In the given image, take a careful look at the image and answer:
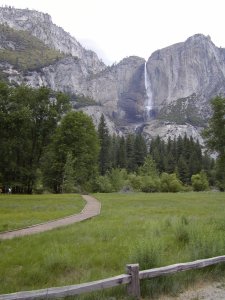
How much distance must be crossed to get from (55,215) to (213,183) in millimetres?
93104

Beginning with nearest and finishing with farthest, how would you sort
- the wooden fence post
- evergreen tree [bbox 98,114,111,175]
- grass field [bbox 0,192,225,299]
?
the wooden fence post → grass field [bbox 0,192,225,299] → evergreen tree [bbox 98,114,111,175]

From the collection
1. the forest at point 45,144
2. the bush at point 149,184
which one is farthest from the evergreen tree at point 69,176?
the bush at point 149,184

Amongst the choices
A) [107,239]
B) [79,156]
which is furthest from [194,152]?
[107,239]

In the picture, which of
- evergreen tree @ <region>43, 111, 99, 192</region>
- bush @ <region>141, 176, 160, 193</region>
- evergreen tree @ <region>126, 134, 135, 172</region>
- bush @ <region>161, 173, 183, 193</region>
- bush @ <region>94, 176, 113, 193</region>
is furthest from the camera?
evergreen tree @ <region>126, 134, 135, 172</region>

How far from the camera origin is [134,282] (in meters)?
8.18

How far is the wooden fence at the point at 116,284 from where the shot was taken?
7122mm

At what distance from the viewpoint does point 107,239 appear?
47.6 ft

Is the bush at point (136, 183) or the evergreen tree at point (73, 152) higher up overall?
the evergreen tree at point (73, 152)

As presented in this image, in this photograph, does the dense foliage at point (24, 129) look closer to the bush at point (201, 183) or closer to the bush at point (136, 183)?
the bush at point (136, 183)

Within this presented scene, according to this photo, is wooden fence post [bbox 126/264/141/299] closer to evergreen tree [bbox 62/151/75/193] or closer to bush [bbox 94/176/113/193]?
evergreen tree [bbox 62/151/75/193]

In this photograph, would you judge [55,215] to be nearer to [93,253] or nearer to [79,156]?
[93,253]

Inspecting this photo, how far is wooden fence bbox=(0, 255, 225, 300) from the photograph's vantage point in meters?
7.12

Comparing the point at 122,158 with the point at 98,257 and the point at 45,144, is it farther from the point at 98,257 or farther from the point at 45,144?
the point at 98,257

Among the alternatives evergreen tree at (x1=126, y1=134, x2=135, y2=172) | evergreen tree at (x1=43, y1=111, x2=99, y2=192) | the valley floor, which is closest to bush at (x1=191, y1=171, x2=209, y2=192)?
evergreen tree at (x1=43, y1=111, x2=99, y2=192)
